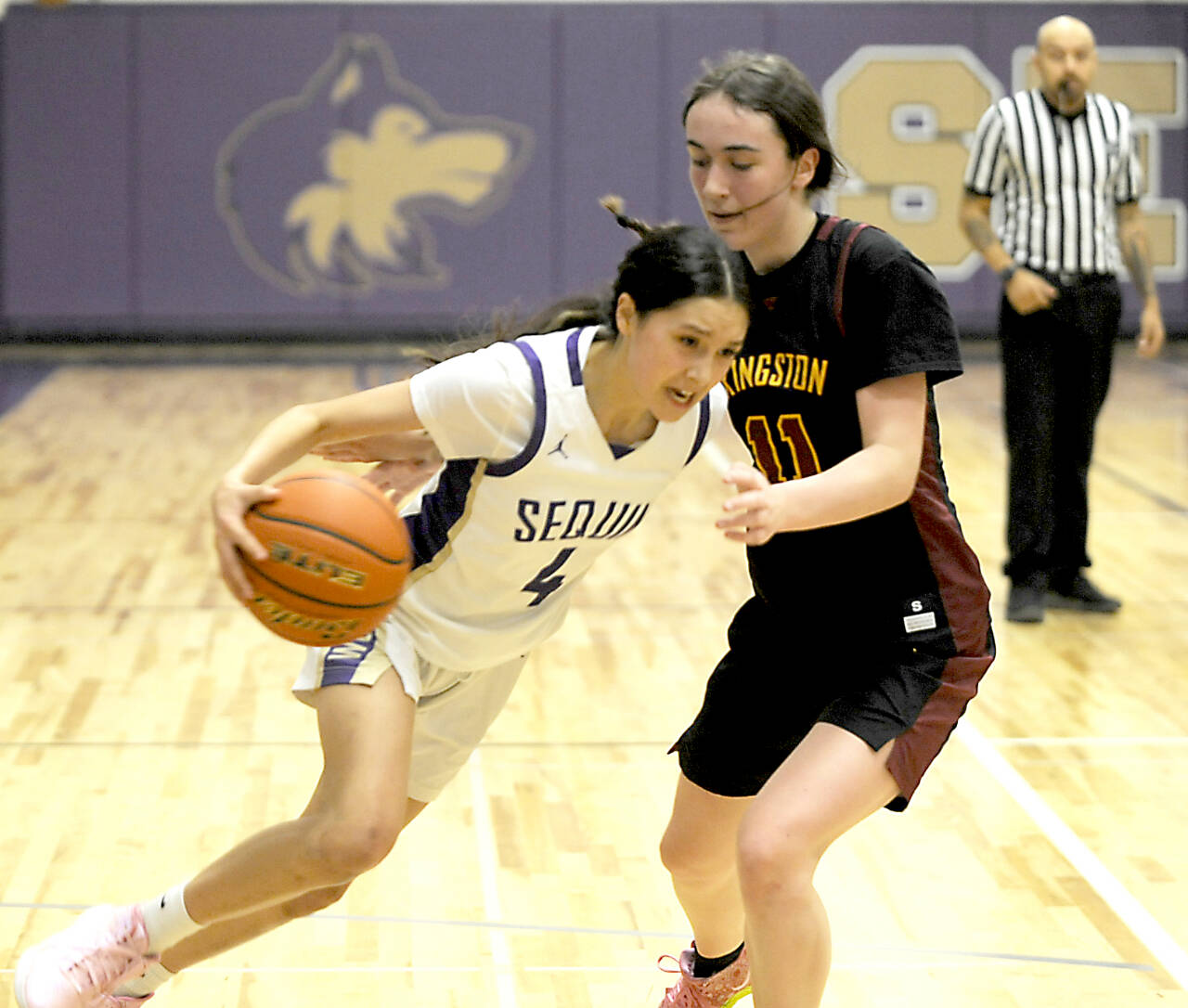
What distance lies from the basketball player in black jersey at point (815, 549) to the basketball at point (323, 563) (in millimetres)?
603

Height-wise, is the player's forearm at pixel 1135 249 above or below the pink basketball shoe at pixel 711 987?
above

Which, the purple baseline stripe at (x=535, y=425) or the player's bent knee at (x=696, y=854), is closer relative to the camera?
the purple baseline stripe at (x=535, y=425)

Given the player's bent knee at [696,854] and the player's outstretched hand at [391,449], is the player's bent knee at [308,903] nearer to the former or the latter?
the player's bent knee at [696,854]

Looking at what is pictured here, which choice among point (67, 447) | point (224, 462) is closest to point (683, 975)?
point (224, 462)

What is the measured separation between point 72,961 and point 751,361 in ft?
4.95

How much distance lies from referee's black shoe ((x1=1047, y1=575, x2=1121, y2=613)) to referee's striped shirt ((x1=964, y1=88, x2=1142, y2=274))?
1150 millimetres

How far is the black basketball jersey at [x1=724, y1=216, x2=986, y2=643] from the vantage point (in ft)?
8.70

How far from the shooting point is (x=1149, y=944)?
355cm

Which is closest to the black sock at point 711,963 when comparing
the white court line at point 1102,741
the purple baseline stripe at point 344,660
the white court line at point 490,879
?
the white court line at point 490,879

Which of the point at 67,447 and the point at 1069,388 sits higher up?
the point at 1069,388

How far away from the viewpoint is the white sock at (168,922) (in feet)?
9.35

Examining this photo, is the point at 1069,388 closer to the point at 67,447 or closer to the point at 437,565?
the point at 437,565

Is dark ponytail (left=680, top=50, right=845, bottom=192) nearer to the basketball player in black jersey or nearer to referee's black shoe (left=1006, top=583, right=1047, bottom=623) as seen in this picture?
the basketball player in black jersey

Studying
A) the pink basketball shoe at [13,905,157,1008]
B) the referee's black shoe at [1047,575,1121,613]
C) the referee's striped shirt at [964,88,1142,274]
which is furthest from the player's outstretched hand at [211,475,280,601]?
the referee's black shoe at [1047,575,1121,613]
